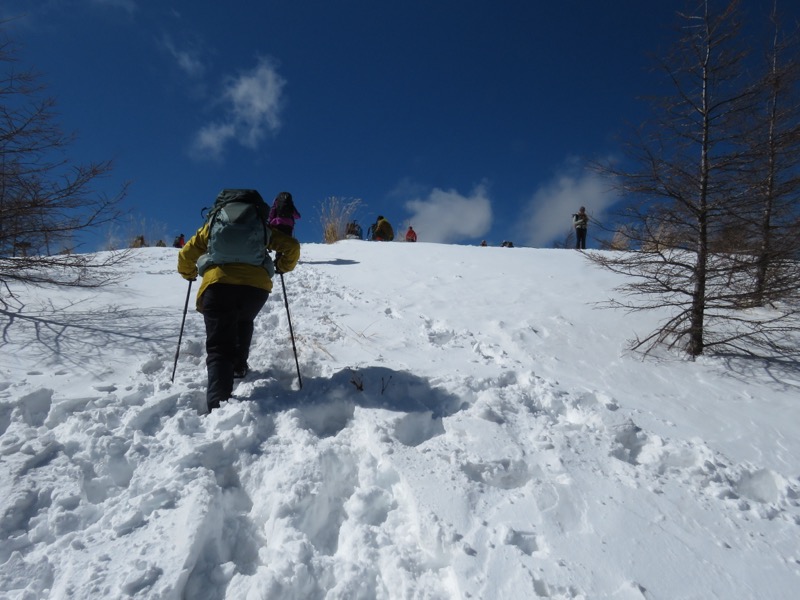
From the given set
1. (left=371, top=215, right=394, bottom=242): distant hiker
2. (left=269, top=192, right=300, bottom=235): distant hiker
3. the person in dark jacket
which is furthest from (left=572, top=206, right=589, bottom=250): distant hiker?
the person in dark jacket

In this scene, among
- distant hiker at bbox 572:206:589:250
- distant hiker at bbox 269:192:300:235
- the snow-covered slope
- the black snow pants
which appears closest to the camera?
the snow-covered slope

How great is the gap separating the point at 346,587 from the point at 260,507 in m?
0.68

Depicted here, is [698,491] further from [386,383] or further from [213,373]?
[213,373]

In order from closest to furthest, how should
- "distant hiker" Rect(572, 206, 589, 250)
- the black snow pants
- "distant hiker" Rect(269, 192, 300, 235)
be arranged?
the black snow pants, "distant hiker" Rect(269, 192, 300, 235), "distant hiker" Rect(572, 206, 589, 250)

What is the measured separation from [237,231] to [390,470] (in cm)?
203

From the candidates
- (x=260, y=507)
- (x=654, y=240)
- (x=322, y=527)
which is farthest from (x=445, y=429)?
(x=654, y=240)

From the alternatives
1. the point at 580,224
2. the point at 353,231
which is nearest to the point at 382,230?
the point at 353,231

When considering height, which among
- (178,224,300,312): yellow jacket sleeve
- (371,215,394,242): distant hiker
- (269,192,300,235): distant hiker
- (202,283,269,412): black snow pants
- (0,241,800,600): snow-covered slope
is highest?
(371,215,394,242): distant hiker

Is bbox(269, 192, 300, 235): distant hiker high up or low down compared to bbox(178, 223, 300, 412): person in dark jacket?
up

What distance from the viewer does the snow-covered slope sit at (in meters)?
1.75

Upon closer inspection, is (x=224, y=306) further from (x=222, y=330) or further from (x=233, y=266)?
(x=233, y=266)

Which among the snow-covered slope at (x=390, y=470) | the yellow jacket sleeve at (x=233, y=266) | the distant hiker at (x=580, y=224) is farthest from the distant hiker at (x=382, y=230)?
the yellow jacket sleeve at (x=233, y=266)

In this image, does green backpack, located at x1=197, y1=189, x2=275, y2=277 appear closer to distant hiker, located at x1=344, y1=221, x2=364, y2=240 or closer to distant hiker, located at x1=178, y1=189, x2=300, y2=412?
distant hiker, located at x1=178, y1=189, x2=300, y2=412

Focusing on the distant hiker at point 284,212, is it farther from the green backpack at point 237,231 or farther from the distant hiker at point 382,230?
the distant hiker at point 382,230
